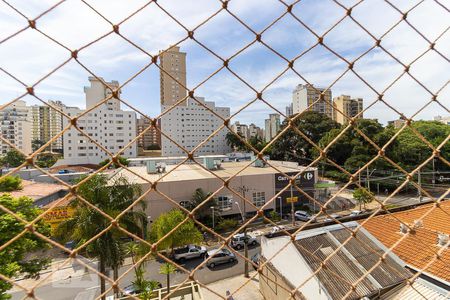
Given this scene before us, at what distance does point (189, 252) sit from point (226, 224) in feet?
6.65

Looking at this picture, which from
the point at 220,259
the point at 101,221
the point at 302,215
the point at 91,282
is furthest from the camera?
the point at 302,215

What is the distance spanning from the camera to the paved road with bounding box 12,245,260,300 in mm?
5438

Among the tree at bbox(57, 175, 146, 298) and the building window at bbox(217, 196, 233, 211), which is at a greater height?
the tree at bbox(57, 175, 146, 298)

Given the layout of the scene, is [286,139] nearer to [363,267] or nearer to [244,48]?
[363,267]

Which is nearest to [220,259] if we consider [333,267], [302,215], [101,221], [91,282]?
[91,282]

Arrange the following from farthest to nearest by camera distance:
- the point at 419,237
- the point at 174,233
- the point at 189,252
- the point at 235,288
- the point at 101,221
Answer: the point at 189,252, the point at 235,288, the point at 174,233, the point at 101,221, the point at 419,237

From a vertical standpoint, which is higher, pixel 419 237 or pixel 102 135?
pixel 102 135

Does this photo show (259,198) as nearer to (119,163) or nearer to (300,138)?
Result: (300,138)

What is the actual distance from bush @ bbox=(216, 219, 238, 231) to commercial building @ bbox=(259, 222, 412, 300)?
4798mm

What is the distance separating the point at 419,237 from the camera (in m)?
2.95

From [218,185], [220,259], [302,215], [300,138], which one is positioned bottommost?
[220,259]

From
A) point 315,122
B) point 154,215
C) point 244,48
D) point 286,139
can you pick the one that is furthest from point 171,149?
point 244,48

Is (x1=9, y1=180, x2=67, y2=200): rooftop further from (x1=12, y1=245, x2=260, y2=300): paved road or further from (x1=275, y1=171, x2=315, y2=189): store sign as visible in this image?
(x1=275, y1=171, x2=315, y2=189): store sign

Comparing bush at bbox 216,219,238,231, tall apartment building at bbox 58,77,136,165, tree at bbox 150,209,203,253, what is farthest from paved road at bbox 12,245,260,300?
tall apartment building at bbox 58,77,136,165
